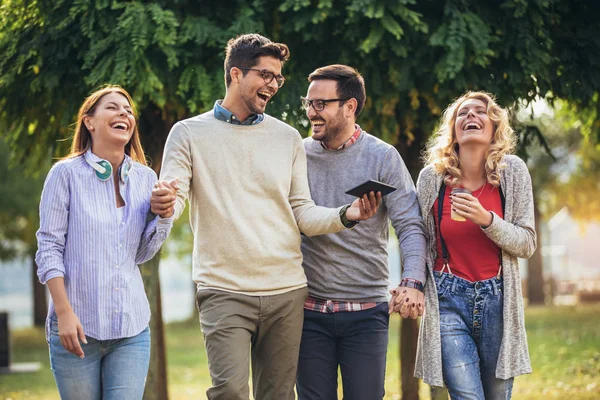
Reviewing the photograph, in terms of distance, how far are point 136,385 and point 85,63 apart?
12.7ft

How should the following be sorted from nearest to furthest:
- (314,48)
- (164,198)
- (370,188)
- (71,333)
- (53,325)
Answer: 1. (71,333)
2. (53,325)
3. (164,198)
4. (370,188)
5. (314,48)

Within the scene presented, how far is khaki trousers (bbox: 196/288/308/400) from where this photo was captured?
4688mm

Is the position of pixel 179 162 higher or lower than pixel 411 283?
higher

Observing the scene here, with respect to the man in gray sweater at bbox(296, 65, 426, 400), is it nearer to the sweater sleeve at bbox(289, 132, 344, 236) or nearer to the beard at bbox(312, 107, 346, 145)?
the beard at bbox(312, 107, 346, 145)

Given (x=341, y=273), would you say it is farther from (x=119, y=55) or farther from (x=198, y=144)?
(x=119, y=55)

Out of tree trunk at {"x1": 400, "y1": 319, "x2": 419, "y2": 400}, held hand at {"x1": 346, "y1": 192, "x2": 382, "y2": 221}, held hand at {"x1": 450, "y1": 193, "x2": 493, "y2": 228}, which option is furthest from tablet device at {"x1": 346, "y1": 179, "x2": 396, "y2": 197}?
tree trunk at {"x1": 400, "y1": 319, "x2": 419, "y2": 400}

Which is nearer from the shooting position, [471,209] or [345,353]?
[471,209]

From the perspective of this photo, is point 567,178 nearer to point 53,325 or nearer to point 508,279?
point 508,279

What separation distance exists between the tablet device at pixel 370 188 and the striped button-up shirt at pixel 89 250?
117 cm

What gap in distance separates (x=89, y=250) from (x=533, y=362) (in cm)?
1150

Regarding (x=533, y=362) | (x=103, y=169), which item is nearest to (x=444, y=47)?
(x=103, y=169)

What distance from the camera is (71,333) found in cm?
409

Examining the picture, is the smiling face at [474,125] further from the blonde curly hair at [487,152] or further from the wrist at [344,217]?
the wrist at [344,217]

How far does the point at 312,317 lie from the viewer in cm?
515
